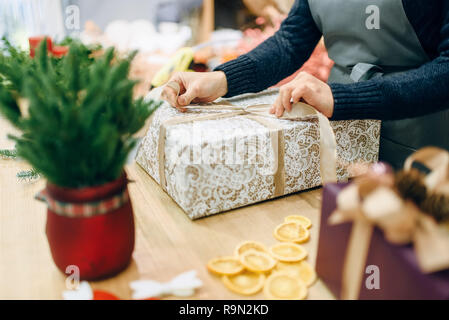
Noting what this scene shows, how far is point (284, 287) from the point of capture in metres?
0.56

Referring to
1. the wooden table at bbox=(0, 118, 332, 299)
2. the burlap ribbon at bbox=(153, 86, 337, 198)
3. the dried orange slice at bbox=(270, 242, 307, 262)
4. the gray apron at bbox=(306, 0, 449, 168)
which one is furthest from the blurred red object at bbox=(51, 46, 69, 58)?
the dried orange slice at bbox=(270, 242, 307, 262)

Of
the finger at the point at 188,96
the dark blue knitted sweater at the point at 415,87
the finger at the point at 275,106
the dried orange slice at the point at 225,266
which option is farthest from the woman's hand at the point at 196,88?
the dried orange slice at the point at 225,266

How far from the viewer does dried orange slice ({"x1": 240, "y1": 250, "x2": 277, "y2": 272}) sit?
59cm

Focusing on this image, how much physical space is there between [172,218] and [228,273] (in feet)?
0.66

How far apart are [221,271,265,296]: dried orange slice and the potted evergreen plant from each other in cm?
15

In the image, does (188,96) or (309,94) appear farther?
(188,96)

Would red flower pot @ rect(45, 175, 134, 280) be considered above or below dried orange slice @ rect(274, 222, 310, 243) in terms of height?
above

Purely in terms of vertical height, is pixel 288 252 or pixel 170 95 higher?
pixel 170 95

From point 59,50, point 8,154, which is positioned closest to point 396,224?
point 8,154

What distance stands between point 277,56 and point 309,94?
34 cm

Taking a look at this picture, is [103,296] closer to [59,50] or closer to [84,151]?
[84,151]

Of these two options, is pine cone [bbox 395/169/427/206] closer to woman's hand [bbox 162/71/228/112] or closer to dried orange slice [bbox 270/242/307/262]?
dried orange slice [bbox 270/242/307/262]

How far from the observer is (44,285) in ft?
1.89
